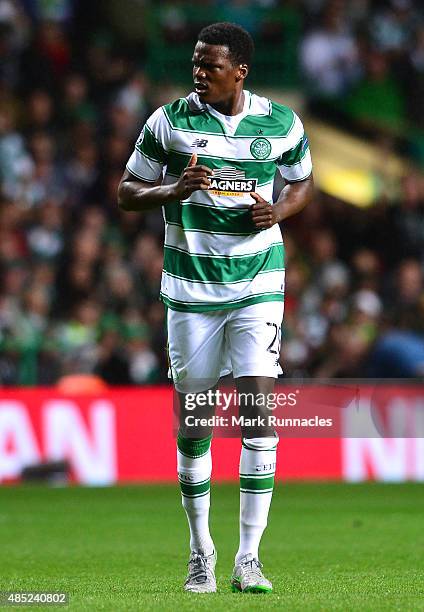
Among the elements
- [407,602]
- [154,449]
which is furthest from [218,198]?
[154,449]

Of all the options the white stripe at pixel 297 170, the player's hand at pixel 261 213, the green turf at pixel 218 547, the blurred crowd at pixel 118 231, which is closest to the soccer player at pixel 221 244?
the player's hand at pixel 261 213

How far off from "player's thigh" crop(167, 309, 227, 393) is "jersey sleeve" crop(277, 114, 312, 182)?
2.51 ft

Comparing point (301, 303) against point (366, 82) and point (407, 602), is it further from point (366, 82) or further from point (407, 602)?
point (407, 602)

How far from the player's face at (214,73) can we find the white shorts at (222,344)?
0.99 meters

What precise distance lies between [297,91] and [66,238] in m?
4.57

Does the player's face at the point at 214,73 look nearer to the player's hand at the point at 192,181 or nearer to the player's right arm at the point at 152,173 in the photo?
the player's right arm at the point at 152,173

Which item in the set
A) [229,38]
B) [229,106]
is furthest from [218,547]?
[229,38]

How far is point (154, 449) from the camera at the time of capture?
1377 cm

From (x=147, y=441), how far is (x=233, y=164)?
754cm

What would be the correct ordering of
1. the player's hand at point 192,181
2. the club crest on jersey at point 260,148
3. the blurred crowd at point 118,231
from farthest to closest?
the blurred crowd at point 118,231
the club crest on jersey at point 260,148
the player's hand at point 192,181

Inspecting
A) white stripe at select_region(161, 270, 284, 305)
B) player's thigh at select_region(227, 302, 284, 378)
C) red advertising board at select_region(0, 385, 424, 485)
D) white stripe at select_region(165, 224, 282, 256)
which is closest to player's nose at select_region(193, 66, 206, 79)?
white stripe at select_region(165, 224, 282, 256)

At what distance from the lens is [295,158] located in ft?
22.1

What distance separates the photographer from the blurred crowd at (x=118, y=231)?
590 inches

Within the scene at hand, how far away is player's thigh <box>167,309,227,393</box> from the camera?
659cm
